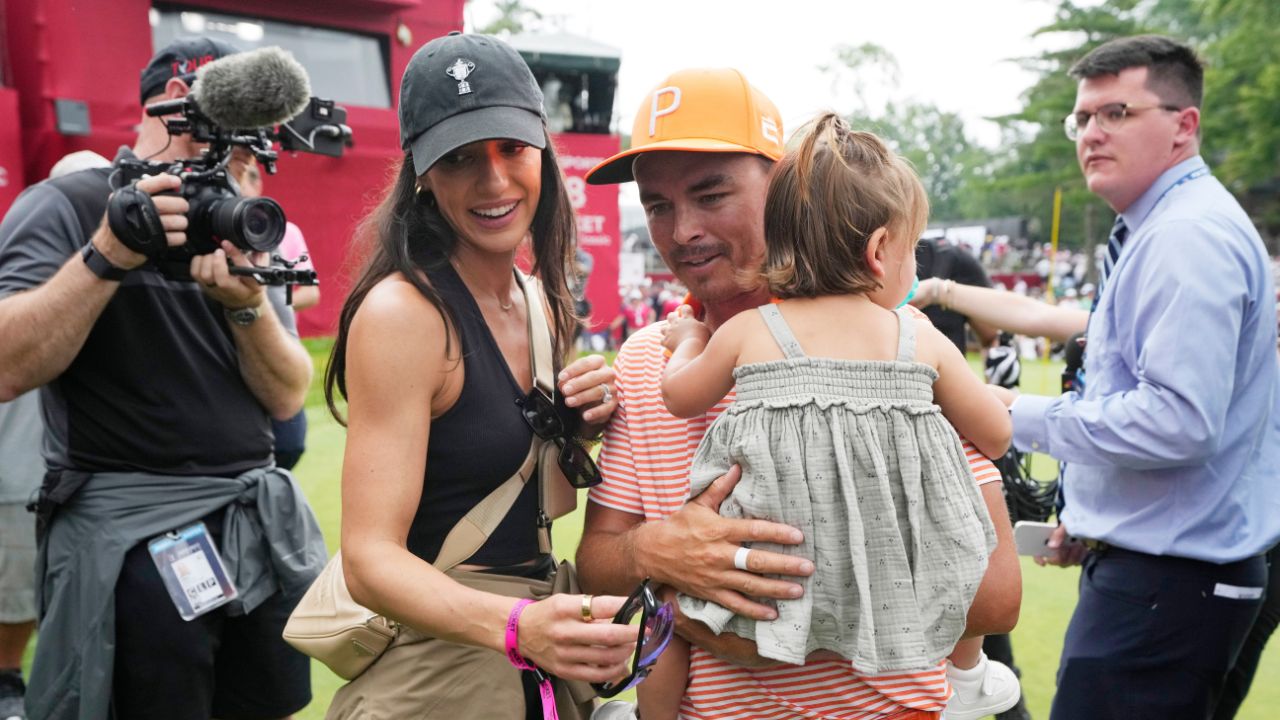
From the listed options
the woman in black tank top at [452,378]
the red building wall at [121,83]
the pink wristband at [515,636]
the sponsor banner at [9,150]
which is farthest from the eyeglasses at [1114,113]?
the sponsor banner at [9,150]

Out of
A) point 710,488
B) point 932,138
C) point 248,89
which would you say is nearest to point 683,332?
point 710,488

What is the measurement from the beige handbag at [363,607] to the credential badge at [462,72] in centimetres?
58

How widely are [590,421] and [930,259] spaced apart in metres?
3.01

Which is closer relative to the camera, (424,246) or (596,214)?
(424,246)

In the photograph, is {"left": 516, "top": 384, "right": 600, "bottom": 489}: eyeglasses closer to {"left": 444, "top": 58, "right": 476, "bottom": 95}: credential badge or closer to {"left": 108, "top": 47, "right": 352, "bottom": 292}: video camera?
{"left": 444, "top": 58, "right": 476, "bottom": 95}: credential badge

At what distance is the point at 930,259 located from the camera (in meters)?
4.53

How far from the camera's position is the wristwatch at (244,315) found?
272cm

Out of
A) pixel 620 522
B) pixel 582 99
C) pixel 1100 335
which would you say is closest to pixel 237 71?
pixel 620 522

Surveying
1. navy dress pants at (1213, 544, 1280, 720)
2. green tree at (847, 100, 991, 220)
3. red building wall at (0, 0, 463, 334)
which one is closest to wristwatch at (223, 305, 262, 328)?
navy dress pants at (1213, 544, 1280, 720)

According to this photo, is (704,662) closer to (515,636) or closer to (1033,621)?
(515,636)

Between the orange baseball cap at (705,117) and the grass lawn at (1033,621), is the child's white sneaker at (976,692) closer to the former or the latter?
the orange baseball cap at (705,117)

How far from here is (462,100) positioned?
6.05ft

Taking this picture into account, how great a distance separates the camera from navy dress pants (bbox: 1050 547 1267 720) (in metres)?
2.62

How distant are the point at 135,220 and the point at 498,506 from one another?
1277mm
